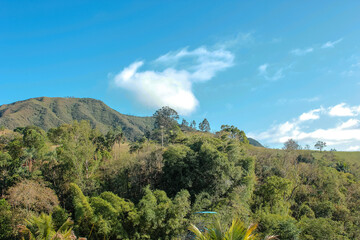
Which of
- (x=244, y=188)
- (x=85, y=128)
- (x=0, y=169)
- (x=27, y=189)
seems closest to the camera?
(x=27, y=189)

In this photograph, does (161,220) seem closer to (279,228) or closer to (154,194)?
(154,194)

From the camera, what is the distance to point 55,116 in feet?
491

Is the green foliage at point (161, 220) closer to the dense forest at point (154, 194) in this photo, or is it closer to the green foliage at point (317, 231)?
the dense forest at point (154, 194)

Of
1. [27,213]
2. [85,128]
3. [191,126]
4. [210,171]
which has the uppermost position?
[191,126]

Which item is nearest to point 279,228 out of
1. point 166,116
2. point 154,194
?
point 154,194

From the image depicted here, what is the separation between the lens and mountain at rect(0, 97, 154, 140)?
129 meters

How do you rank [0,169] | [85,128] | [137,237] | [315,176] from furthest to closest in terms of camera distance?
[315,176], [85,128], [0,169], [137,237]

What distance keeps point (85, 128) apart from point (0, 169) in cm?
979

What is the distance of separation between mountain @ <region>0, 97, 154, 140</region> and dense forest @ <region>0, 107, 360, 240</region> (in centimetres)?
8748

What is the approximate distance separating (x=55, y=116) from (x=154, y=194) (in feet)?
503

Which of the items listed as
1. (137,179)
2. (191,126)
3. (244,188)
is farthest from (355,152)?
(137,179)

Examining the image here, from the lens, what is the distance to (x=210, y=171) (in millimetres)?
22781

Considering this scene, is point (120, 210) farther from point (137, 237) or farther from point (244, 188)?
point (244, 188)

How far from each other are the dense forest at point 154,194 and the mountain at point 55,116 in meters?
87.5
